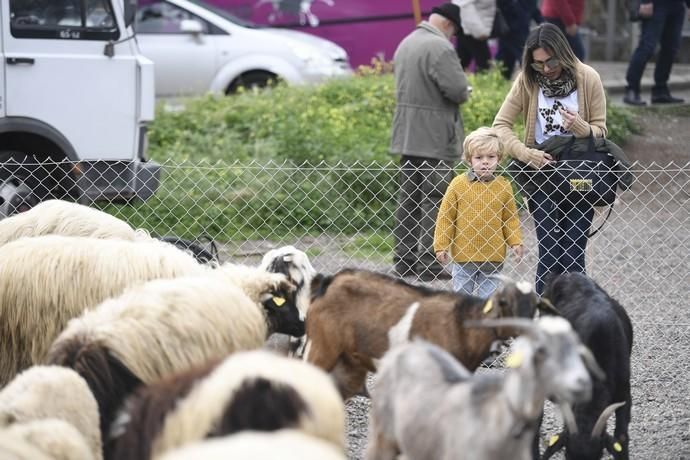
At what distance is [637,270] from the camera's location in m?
9.66

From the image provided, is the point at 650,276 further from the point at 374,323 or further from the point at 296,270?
the point at 374,323

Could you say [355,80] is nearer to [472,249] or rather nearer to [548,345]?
[472,249]

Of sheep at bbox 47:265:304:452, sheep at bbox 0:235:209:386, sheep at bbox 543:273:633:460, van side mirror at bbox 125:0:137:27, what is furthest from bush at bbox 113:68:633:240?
sheep at bbox 47:265:304:452

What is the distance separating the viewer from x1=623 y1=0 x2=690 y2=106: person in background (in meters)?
13.6

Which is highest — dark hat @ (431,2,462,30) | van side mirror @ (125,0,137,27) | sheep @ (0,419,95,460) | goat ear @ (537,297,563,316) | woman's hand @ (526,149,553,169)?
dark hat @ (431,2,462,30)

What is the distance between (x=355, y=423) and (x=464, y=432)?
235 cm

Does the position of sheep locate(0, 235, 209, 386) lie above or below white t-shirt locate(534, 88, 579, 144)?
below

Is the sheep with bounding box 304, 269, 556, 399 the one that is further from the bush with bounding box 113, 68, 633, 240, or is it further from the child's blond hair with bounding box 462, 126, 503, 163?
the bush with bounding box 113, 68, 633, 240

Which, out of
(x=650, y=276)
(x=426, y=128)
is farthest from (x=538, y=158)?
(x=650, y=276)

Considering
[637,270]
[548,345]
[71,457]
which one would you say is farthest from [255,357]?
[637,270]

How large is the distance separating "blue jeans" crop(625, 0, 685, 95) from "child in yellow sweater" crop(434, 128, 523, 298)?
6812mm

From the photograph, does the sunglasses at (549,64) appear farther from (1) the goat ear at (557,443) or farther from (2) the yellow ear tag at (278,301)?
(1) the goat ear at (557,443)

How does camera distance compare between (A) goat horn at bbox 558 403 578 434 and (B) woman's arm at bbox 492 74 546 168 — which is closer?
(A) goat horn at bbox 558 403 578 434

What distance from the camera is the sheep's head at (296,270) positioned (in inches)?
256
